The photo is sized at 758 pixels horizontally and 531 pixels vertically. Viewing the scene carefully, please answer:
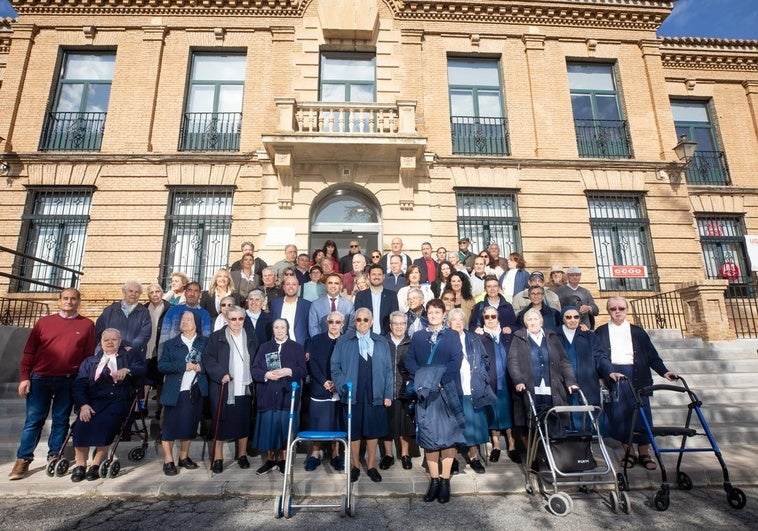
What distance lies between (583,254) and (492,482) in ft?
28.1

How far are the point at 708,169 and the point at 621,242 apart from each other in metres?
5.74

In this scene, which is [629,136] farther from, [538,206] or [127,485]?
[127,485]

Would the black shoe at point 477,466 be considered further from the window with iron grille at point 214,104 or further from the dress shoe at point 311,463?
the window with iron grille at point 214,104

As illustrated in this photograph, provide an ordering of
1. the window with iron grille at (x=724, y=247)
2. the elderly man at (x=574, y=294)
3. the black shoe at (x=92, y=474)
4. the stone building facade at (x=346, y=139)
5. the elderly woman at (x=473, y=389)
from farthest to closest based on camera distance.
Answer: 1. the window with iron grille at (x=724, y=247)
2. the stone building facade at (x=346, y=139)
3. the elderly man at (x=574, y=294)
4. the elderly woman at (x=473, y=389)
5. the black shoe at (x=92, y=474)

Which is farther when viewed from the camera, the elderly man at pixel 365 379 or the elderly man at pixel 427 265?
the elderly man at pixel 427 265

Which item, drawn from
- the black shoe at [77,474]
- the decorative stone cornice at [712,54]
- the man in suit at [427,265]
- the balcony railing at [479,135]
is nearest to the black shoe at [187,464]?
the black shoe at [77,474]

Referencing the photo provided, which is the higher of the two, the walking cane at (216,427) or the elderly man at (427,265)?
the elderly man at (427,265)

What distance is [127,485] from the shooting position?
4.33 meters

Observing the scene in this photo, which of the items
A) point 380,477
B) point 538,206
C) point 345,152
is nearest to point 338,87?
point 345,152

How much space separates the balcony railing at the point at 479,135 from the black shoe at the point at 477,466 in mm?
9015

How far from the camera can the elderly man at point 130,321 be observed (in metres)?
5.46

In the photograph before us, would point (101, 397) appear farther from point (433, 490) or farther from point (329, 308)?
point (433, 490)

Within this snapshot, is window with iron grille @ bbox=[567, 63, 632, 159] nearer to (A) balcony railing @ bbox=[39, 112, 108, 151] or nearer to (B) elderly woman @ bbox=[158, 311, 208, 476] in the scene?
(B) elderly woman @ bbox=[158, 311, 208, 476]

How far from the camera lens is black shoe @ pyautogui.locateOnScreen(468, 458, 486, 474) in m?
4.55
